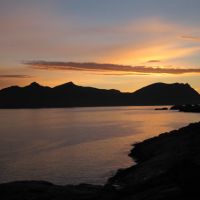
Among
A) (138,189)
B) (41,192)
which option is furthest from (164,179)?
(41,192)

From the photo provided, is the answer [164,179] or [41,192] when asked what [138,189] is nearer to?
[164,179]

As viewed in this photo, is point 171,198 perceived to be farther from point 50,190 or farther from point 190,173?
point 50,190

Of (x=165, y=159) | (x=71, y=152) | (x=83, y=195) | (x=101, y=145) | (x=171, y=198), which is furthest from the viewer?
(x=101, y=145)

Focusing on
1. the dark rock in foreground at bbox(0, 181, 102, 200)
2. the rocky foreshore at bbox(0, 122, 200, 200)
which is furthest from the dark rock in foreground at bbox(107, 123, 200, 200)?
the dark rock in foreground at bbox(0, 181, 102, 200)

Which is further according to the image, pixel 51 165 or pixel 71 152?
pixel 71 152

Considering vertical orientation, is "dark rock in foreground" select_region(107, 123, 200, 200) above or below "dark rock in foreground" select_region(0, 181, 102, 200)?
above

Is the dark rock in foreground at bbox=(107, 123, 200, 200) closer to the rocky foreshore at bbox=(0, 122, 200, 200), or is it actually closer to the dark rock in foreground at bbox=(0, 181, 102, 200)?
the rocky foreshore at bbox=(0, 122, 200, 200)

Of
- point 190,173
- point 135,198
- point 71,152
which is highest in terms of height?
point 190,173

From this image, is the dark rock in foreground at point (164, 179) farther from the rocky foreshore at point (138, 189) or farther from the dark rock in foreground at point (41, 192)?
the dark rock in foreground at point (41, 192)

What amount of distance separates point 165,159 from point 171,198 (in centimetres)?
1463

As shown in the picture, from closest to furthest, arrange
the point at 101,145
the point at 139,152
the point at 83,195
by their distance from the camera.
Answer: the point at 83,195 < the point at 139,152 < the point at 101,145

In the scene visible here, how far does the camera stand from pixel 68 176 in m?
39.8

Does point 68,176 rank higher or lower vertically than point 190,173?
lower

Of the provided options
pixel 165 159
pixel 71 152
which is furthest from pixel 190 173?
pixel 71 152
